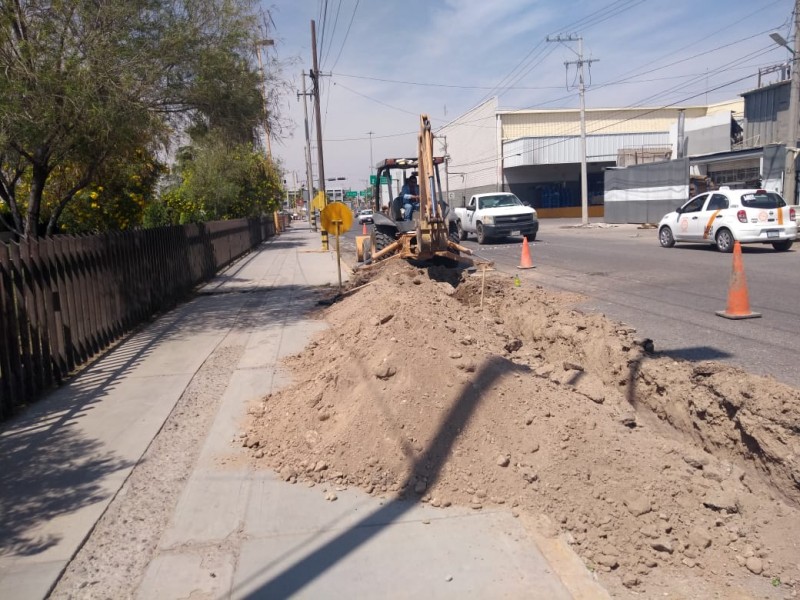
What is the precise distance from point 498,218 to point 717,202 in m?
→ 8.65

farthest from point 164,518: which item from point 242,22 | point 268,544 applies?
point 242,22

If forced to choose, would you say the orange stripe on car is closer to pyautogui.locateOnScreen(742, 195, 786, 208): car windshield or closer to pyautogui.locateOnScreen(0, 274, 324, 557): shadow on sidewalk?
pyautogui.locateOnScreen(742, 195, 786, 208): car windshield

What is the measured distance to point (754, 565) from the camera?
355 centimetres

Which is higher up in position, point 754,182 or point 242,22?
point 242,22

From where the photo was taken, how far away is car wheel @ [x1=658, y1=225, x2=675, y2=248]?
21.1 meters

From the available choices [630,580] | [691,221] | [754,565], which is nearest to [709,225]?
[691,221]

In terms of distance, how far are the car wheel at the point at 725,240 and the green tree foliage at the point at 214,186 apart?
15.2m

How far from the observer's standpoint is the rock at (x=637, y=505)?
13.0ft

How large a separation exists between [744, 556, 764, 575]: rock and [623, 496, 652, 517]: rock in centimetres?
56

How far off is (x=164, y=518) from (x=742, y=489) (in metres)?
3.67

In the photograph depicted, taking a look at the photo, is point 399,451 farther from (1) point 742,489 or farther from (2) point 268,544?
(1) point 742,489

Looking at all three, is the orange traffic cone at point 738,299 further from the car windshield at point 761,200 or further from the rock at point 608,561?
the car windshield at point 761,200

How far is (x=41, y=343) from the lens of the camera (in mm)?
7066

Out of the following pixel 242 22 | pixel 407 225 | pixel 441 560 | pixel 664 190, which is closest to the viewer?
pixel 441 560
